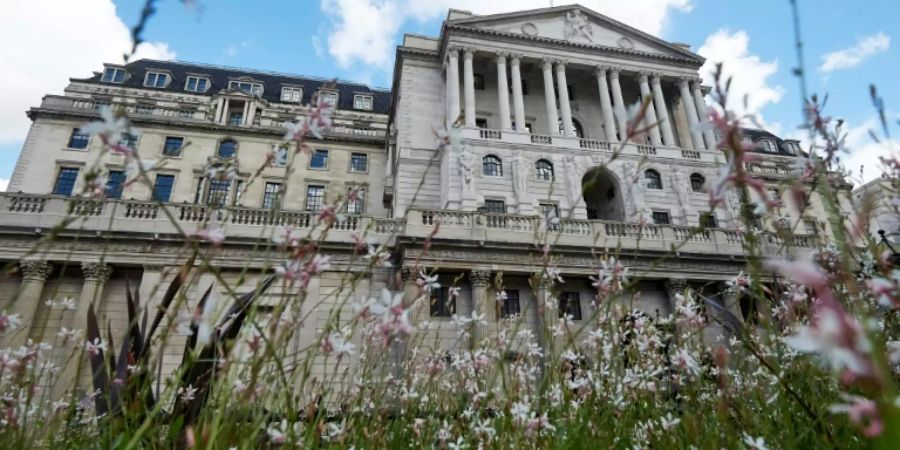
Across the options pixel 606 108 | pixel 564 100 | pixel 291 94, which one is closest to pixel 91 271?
pixel 564 100

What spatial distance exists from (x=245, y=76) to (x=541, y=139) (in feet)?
103

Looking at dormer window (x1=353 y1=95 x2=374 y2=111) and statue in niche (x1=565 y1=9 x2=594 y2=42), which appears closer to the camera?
statue in niche (x1=565 y1=9 x2=594 y2=42)

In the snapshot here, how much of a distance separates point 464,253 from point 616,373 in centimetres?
1336

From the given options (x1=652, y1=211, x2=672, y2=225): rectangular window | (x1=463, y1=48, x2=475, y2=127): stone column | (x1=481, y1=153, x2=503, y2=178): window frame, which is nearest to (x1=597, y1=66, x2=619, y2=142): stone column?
(x1=652, y1=211, x2=672, y2=225): rectangular window

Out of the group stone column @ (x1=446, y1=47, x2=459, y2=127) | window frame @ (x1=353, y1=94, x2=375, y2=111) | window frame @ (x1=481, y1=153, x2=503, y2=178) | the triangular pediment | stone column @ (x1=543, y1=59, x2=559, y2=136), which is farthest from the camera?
window frame @ (x1=353, y1=94, x2=375, y2=111)

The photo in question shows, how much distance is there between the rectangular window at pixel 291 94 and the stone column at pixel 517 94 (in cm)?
2241

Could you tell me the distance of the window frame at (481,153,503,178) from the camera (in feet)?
78.7

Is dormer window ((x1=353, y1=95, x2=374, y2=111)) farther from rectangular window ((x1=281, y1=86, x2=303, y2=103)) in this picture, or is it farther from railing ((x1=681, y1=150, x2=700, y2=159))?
railing ((x1=681, y1=150, x2=700, y2=159))

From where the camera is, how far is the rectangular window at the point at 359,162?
33.6 metres

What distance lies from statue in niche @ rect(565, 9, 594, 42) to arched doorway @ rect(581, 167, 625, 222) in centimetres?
1032

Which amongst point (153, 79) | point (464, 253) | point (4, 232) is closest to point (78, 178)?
point (153, 79)

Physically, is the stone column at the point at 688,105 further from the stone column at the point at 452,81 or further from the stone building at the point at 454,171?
the stone column at the point at 452,81

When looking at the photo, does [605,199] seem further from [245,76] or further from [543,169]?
[245,76]

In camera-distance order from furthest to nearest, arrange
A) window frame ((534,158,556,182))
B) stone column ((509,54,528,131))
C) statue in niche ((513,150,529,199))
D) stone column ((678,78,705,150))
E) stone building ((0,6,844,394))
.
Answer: stone column ((678,78,705,150)) < stone column ((509,54,528,131)) < window frame ((534,158,556,182)) < statue in niche ((513,150,529,199)) < stone building ((0,6,844,394))
